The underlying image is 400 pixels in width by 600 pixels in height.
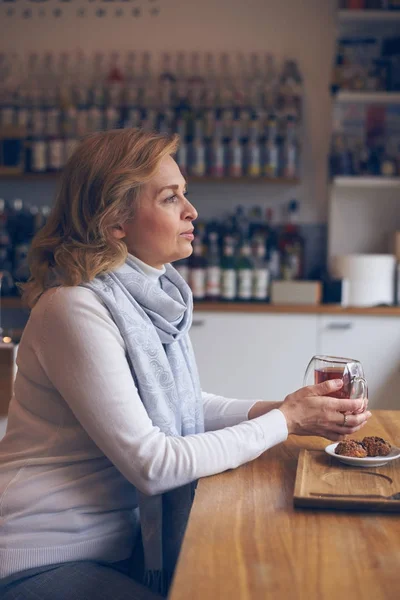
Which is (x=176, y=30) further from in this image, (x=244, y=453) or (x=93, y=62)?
(x=244, y=453)

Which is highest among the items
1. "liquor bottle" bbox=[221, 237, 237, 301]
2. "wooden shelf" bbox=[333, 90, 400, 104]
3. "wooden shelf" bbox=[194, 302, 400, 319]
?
"wooden shelf" bbox=[333, 90, 400, 104]

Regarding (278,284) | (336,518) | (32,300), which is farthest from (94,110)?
(336,518)

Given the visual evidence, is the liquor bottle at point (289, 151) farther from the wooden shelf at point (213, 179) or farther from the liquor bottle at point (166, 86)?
the liquor bottle at point (166, 86)

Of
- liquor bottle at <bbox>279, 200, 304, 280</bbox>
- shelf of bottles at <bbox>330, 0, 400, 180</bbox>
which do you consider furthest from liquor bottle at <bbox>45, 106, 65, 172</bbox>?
shelf of bottles at <bbox>330, 0, 400, 180</bbox>

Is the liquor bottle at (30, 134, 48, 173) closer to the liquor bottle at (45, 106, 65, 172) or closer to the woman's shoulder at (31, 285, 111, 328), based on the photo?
the liquor bottle at (45, 106, 65, 172)

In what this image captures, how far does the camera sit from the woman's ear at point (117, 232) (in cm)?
147

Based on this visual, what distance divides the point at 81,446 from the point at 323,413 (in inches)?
15.9

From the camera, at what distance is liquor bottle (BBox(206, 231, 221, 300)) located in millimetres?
3809

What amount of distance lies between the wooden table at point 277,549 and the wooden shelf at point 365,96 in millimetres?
2951

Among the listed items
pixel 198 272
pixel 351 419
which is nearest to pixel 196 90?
pixel 198 272

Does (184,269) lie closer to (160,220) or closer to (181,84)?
(181,84)

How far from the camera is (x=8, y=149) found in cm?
399

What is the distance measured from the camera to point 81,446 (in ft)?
4.33

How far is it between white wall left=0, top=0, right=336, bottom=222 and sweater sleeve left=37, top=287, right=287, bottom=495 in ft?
9.83
